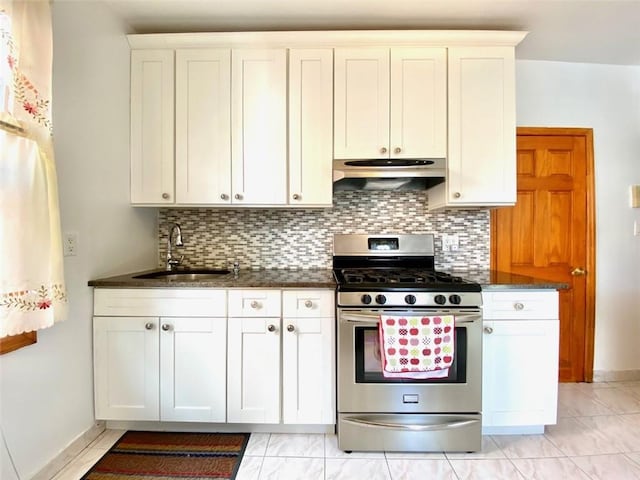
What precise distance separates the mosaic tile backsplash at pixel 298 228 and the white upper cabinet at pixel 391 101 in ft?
1.46

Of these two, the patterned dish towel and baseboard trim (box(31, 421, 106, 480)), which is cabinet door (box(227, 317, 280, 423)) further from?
baseboard trim (box(31, 421, 106, 480))

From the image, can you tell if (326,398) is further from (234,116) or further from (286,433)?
(234,116)

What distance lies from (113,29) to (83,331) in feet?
5.82

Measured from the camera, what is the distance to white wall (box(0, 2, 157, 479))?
1.42 m

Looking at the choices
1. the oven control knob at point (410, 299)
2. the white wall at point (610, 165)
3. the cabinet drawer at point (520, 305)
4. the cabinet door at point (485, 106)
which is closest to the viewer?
the oven control knob at point (410, 299)

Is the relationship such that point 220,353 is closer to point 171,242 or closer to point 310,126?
point 171,242

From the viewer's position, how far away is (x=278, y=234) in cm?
242

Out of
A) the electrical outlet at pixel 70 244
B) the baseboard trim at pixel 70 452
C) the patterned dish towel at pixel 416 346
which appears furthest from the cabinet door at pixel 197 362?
the patterned dish towel at pixel 416 346

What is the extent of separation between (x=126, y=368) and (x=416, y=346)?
158cm

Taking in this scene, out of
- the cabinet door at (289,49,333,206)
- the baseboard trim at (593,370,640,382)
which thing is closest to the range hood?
the cabinet door at (289,49,333,206)

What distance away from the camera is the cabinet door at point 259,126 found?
206 cm

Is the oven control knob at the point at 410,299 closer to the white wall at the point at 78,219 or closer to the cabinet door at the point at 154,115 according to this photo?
the cabinet door at the point at 154,115

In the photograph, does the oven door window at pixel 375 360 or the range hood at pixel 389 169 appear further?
the range hood at pixel 389 169

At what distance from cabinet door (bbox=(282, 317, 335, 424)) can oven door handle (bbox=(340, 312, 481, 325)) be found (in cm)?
14
